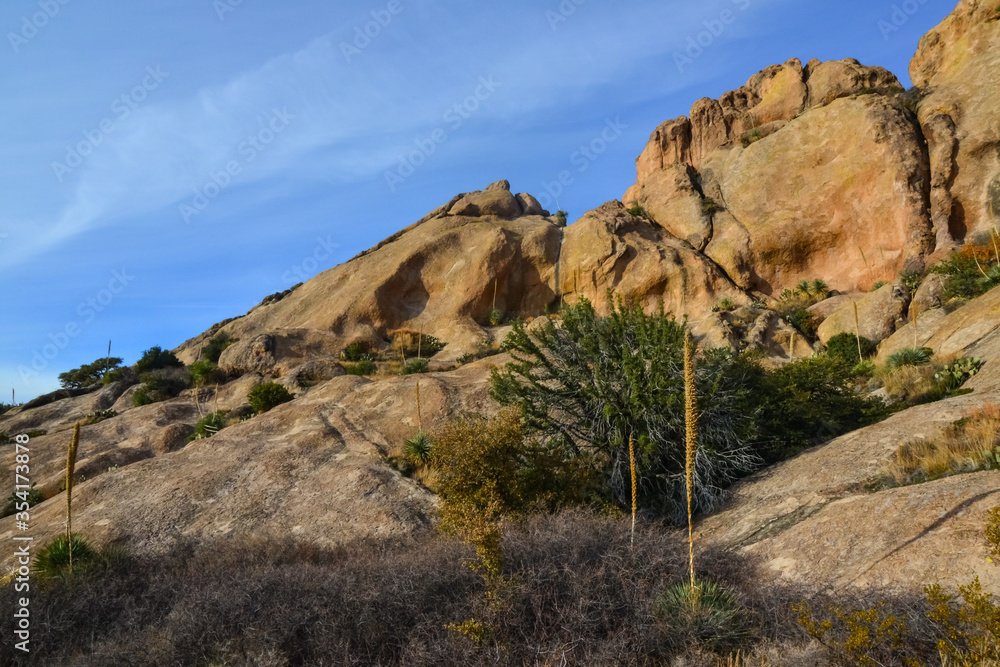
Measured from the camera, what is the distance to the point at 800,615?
5555 millimetres

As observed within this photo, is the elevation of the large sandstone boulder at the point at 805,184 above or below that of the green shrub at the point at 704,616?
above

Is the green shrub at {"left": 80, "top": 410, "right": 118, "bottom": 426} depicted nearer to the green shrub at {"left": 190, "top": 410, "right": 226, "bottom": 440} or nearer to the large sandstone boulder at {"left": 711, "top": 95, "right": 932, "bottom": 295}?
the green shrub at {"left": 190, "top": 410, "right": 226, "bottom": 440}

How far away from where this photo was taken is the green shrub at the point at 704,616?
5.72 metres

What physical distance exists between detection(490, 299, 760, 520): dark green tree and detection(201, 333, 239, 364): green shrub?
23.9 m

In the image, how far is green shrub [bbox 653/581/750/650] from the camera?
225 inches

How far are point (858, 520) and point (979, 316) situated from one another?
14.1 meters

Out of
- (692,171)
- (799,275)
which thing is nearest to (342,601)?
(799,275)

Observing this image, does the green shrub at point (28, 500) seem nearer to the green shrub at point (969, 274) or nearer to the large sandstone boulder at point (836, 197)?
the green shrub at point (969, 274)

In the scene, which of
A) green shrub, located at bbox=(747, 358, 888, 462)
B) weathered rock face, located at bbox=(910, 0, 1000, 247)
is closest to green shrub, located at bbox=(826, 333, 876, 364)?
weathered rock face, located at bbox=(910, 0, 1000, 247)

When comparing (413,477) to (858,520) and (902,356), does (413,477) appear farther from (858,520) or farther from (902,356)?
(902,356)

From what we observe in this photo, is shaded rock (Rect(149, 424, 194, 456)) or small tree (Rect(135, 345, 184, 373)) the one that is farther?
small tree (Rect(135, 345, 184, 373))

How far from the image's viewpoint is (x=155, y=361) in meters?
32.1

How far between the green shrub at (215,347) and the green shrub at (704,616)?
101 ft

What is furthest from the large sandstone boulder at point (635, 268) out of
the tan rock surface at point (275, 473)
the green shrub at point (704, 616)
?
the green shrub at point (704, 616)
